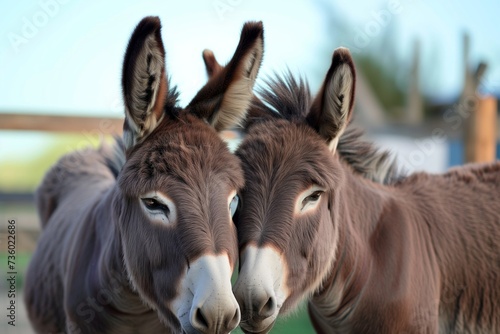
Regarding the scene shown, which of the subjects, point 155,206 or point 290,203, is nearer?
point 155,206

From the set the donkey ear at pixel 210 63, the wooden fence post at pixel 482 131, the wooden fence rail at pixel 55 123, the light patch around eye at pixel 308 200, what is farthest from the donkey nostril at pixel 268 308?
the wooden fence post at pixel 482 131

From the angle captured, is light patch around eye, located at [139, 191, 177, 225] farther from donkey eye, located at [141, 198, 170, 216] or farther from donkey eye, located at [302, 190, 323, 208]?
donkey eye, located at [302, 190, 323, 208]

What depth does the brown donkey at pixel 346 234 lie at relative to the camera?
2.88 metres

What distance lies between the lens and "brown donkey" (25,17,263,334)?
2492 millimetres

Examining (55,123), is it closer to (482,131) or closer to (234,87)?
(234,87)

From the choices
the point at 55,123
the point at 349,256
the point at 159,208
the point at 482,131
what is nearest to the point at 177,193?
the point at 159,208

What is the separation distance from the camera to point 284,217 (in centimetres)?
290

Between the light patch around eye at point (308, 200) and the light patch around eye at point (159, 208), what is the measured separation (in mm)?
663

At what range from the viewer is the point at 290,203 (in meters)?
2.94

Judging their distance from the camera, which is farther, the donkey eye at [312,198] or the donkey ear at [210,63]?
the donkey ear at [210,63]

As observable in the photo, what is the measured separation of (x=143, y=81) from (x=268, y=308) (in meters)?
1.18

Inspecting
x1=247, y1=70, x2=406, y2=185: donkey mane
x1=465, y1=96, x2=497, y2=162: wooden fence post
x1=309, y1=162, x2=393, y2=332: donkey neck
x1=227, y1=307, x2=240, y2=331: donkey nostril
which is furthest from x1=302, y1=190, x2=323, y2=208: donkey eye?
x1=465, y1=96, x2=497, y2=162: wooden fence post

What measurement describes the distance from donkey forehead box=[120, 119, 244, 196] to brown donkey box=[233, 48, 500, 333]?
25 centimetres

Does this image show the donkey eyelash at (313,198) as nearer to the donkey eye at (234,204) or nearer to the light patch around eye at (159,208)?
the donkey eye at (234,204)
